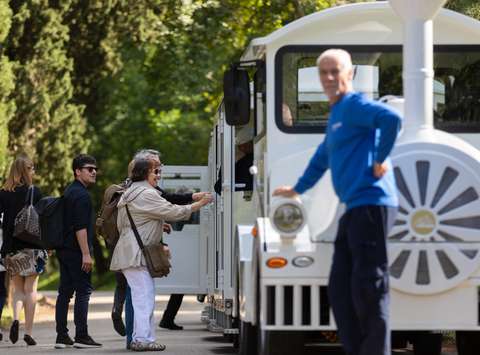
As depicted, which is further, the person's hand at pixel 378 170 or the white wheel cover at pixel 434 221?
the white wheel cover at pixel 434 221

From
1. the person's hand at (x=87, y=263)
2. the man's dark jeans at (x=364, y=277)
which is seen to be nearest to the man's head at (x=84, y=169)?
the person's hand at (x=87, y=263)

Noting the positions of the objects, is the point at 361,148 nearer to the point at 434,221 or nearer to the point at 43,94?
the point at 434,221

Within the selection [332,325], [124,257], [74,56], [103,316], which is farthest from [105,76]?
[332,325]

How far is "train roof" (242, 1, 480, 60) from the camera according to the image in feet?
37.8

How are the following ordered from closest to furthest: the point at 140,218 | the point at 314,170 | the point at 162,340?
the point at 314,170 → the point at 140,218 → the point at 162,340

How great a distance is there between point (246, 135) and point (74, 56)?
16.2 meters

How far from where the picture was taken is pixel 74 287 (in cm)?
1548

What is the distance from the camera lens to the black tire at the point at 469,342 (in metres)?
11.7

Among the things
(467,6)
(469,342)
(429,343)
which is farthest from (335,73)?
(467,6)

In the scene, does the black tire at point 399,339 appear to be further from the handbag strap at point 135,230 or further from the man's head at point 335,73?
the man's head at point 335,73

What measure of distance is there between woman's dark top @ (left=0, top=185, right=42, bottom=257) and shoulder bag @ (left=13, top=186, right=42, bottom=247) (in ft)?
0.28

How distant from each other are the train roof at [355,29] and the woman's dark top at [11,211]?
202 inches

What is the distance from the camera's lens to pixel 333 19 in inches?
455

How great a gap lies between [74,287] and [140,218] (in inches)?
64.2
